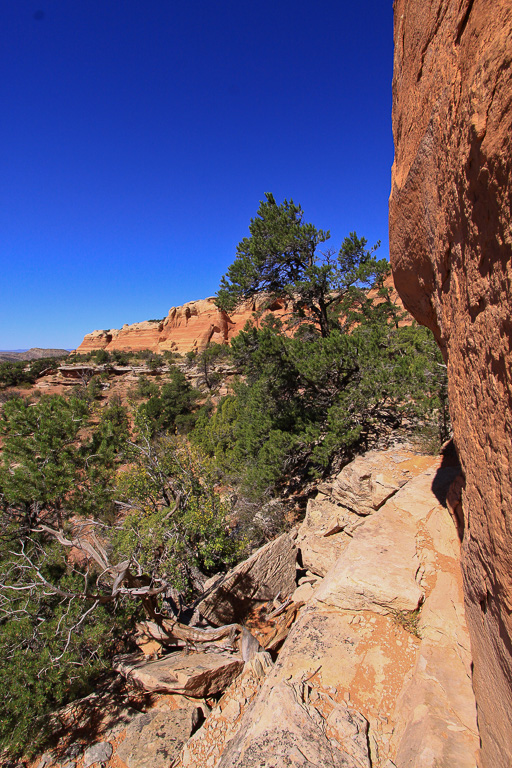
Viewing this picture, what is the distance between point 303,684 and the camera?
11.9 feet

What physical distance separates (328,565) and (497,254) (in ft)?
21.6

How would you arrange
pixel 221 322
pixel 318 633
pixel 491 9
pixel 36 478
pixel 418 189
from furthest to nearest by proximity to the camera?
pixel 221 322
pixel 36 478
pixel 318 633
pixel 418 189
pixel 491 9

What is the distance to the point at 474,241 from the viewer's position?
1.72 m

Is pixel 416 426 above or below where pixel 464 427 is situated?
below

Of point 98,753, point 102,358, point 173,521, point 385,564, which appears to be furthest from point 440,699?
point 102,358

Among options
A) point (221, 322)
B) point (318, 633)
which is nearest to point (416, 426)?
point (318, 633)

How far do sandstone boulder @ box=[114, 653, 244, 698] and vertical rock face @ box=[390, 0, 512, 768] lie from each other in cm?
382

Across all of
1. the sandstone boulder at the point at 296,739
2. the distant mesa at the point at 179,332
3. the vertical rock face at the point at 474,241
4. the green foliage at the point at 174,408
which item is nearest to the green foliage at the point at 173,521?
the sandstone boulder at the point at 296,739

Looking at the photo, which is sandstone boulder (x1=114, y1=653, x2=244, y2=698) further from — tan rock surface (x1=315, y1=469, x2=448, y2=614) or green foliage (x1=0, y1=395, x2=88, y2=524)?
green foliage (x1=0, y1=395, x2=88, y2=524)

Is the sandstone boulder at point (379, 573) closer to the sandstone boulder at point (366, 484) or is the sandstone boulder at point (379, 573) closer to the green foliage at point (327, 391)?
the sandstone boulder at point (366, 484)

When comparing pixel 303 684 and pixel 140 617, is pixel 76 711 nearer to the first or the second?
pixel 140 617

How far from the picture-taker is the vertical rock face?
137 cm

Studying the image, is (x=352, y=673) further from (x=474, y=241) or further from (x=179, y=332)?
(x=179, y=332)

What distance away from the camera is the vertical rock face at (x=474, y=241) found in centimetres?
137
